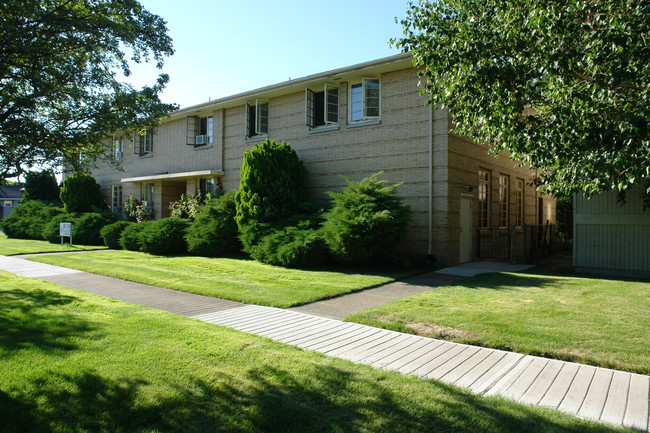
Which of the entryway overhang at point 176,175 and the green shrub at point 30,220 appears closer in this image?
the entryway overhang at point 176,175

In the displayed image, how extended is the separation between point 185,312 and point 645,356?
6.35 metres

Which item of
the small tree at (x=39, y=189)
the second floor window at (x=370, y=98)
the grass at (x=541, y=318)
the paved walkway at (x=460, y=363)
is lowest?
the paved walkway at (x=460, y=363)

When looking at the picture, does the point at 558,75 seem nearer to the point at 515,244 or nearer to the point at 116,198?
the point at 515,244

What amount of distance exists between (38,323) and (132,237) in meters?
12.1

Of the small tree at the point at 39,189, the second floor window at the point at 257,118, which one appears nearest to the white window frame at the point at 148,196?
the second floor window at the point at 257,118

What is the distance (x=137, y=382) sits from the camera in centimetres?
398

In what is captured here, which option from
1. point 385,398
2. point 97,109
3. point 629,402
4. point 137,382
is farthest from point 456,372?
point 97,109

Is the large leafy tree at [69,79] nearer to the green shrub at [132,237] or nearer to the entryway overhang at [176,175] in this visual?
the green shrub at [132,237]

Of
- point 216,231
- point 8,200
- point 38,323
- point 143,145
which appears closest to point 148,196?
point 143,145

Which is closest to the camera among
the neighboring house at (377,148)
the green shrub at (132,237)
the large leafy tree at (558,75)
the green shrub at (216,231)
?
the large leafy tree at (558,75)

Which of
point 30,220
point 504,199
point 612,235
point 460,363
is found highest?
point 504,199

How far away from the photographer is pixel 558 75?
5.81m

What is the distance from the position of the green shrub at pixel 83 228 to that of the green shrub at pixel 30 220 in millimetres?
1913

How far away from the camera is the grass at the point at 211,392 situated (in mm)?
3277
